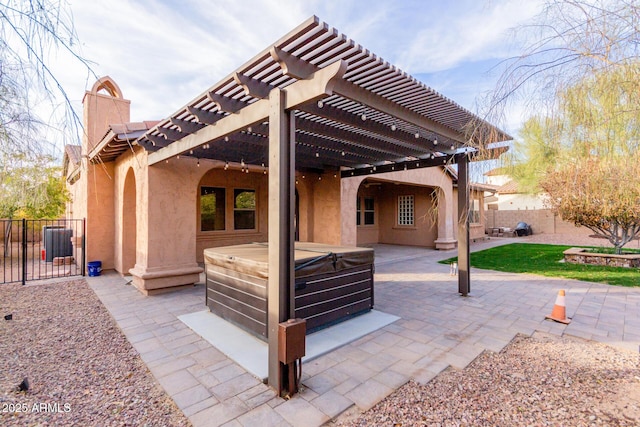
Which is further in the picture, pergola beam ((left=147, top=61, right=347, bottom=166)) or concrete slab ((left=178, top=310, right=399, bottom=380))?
concrete slab ((left=178, top=310, right=399, bottom=380))

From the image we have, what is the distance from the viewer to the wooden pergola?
8.86ft

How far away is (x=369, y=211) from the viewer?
49.9 feet

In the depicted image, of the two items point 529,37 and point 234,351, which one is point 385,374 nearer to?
point 234,351

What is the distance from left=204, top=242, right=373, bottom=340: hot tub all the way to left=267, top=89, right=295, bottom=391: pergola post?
2.32 feet

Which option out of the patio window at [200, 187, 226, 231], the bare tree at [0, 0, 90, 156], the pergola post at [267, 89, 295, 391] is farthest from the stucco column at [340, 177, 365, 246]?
the bare tree at [0, 0, 90, 156]

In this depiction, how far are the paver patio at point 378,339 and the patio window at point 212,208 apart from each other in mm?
2777

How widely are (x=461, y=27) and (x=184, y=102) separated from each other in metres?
3.39

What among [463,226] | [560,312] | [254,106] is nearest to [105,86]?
[254,106]

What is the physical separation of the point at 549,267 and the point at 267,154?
349 inches

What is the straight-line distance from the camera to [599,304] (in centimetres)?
543

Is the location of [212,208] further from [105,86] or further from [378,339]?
[105,86]

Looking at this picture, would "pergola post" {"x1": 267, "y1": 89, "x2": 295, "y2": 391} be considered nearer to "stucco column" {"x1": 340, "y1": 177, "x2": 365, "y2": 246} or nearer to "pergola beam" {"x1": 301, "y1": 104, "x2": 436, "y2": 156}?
"pergola beam" {"x1": 301, "y1": 104, "x2": 436, "y2": 156}

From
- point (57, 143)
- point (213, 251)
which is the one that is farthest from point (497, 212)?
point (57, 143)

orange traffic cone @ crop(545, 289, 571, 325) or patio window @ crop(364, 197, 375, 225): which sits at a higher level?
patio window @ crop(364, 197, 375, 225)
